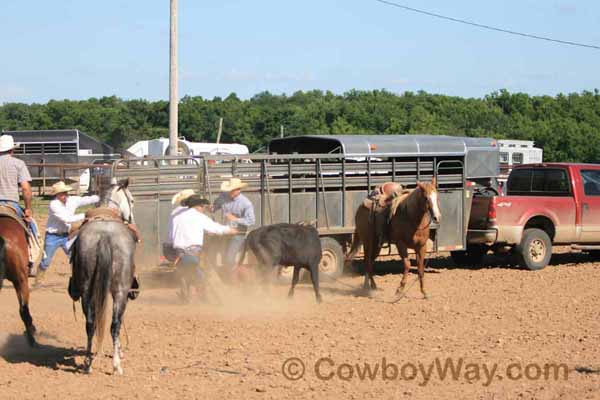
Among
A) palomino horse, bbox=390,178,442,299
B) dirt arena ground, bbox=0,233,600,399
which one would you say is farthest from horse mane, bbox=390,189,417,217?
dirt arena ground, bbox=0,233,600,399

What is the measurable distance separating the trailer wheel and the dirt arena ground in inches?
18.0

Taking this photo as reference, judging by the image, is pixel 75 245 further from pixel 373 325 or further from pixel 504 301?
pixel 504 301

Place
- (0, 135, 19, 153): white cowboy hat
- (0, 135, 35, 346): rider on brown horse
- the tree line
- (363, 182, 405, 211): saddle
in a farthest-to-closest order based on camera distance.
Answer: the tree line
(363, 182, 405, 211): saddle
(0, 135, 19, 153): white cowboy hat
(0, 135, 35, 346): rider on brown horse

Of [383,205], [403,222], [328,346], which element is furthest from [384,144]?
[328,346]

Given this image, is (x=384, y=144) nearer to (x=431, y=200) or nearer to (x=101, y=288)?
(x=431, y=200)

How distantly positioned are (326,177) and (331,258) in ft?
4.43

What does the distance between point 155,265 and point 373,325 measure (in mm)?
4257

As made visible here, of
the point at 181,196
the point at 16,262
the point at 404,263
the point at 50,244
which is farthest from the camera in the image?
the point at 50,244

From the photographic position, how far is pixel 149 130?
204 ft

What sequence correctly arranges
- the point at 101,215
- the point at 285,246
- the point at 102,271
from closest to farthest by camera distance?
1. the point at 102,271
2. the point at 101,215
3. the point at 285,246

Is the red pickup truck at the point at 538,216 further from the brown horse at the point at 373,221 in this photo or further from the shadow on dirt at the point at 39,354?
the shadow on dirt at the point at 39,354

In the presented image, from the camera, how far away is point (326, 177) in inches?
603

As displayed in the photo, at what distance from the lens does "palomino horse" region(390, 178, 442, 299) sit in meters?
13.5

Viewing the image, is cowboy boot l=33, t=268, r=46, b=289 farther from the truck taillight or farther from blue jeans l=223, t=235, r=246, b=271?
the truck taillight
